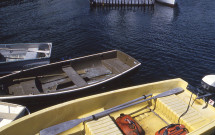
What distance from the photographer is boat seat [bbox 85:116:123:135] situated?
300 inches

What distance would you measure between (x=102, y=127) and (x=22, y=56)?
13705 millimetres

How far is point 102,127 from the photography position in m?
7.85

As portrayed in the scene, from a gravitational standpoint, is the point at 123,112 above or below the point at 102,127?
below

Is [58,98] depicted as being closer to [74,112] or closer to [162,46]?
[74,112]

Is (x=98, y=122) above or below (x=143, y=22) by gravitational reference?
below

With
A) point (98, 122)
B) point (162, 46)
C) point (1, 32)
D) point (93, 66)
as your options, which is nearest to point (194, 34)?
point (162, 46)

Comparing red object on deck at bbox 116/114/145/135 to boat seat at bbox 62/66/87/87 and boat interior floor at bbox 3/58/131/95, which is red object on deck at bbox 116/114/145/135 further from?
boat seat at bbox 62/66/87/87

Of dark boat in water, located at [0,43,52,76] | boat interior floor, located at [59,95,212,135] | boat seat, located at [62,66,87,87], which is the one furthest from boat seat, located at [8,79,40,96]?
boat interior floor, located at [59,95,212,135]

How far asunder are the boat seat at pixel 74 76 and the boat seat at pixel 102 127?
5474 mm

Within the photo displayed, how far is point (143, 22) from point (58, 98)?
84.8ft

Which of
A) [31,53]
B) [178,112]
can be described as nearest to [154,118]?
[178,112]

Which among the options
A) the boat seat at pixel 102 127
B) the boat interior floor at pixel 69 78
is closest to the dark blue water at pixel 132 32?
the boat interior floor at pixel 69 78

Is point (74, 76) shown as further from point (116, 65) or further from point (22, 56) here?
point (22, 56)

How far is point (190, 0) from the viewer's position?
160 feet
